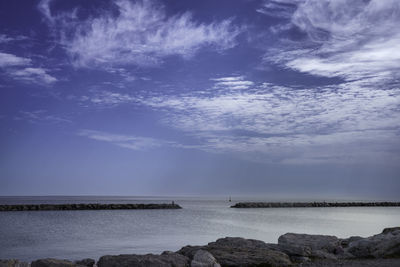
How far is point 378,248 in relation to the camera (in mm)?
14922

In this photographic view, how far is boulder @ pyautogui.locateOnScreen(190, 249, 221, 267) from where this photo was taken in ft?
40.9

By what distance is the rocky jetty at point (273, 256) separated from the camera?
12477 millimetres

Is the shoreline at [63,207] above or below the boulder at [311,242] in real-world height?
below

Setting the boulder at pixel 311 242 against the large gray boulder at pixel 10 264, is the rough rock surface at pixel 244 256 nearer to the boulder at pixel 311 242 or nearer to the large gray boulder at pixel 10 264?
the boulder at pixel 311 242

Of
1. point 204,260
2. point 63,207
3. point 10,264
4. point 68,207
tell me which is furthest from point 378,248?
point 68,207

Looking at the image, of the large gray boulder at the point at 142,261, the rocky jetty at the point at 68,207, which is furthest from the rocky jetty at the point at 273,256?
the rocky jetty at the point at 68,207

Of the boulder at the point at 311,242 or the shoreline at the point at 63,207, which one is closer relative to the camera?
the boulder at the point at 311,242

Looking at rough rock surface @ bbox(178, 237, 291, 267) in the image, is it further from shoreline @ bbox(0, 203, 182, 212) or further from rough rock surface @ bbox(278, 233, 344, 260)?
shoreline @ bbox(0, 203, 182, 212)

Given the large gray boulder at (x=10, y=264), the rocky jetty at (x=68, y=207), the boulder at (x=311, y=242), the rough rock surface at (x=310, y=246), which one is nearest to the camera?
the large gray boulder at (x=10, y=264)

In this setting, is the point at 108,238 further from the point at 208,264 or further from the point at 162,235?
the point at 208,264

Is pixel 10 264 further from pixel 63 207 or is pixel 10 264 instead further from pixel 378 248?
pixel 63 207

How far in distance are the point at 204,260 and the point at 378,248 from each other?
22.1 feet

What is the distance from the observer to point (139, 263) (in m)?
12.2

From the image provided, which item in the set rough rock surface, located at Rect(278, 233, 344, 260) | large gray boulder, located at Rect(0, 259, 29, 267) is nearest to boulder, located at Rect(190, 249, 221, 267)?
rough rock surface, located at Rect(278, 233, 344, 260)
